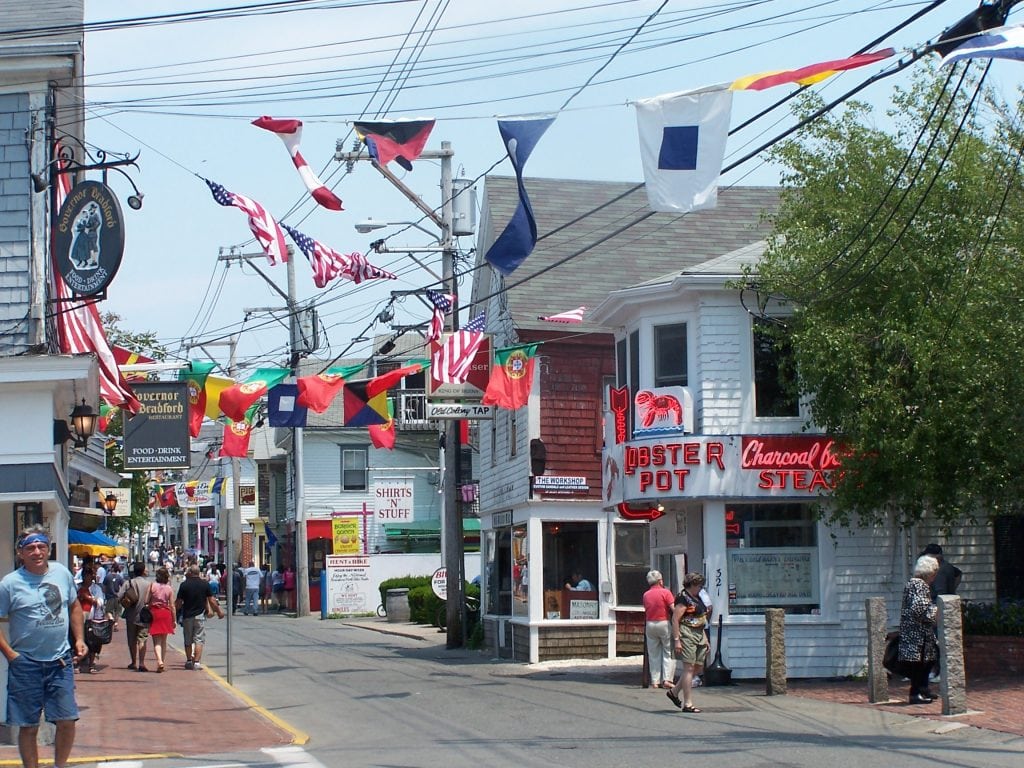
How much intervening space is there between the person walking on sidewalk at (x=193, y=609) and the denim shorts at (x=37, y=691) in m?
12.9

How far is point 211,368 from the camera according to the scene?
25.2 meters

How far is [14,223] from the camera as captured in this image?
15742mm

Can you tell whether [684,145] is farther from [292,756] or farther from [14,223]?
[14,223]

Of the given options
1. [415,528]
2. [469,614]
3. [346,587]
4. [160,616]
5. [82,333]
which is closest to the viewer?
[82,333]

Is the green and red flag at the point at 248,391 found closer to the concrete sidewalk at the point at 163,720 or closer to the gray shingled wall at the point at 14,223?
the concrete sidewalk at the point at 163,720

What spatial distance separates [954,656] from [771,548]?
6.26m

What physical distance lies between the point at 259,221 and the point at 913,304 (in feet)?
30.0

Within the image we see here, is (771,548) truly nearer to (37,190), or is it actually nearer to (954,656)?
(954,656)

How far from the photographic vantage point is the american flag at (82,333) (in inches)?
661

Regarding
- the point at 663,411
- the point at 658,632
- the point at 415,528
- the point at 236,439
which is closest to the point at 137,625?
the point at 236,439

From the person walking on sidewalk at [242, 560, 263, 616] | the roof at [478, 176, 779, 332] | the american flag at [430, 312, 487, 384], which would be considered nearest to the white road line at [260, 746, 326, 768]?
the american flag at [430, 312, 487, 384]

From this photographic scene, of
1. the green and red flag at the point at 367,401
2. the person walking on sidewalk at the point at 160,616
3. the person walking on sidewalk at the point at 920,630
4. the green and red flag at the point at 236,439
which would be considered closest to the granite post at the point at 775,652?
the person walking on sidewalk at the point at 920,630

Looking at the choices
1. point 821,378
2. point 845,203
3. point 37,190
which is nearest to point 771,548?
point 821,378

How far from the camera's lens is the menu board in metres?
20.8
